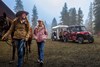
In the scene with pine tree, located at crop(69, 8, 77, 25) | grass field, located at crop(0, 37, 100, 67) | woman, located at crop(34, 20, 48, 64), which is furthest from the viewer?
pine tree, located at crop(69, 8, 77, 25)

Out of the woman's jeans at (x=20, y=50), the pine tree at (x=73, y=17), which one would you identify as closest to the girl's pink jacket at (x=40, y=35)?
the woman's jeans at (x=20, y=50)

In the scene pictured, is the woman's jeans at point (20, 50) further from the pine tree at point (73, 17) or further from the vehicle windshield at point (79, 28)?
the pine tree at point (73, 17)

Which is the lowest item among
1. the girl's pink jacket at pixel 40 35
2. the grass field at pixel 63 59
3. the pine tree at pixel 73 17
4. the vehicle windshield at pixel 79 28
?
the grass field at pixel 63 59

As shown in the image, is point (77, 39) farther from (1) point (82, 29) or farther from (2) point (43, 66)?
(2) point (43, 66)

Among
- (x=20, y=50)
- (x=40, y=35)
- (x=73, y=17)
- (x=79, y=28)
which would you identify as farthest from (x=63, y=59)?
(x=73, y=17)

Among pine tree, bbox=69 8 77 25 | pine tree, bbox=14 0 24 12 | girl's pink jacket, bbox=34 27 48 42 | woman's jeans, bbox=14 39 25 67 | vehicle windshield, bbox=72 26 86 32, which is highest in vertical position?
pine tree, bbox=14 0 24 12

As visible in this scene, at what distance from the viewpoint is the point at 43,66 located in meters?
12.0

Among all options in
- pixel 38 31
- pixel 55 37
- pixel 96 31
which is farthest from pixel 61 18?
pixel 38 31

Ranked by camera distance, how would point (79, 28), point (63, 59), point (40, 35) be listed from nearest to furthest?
point (40, 35) → point (63, 59) → point (79, 28)

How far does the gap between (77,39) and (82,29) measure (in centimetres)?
161

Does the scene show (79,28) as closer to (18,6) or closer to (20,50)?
(20,50)

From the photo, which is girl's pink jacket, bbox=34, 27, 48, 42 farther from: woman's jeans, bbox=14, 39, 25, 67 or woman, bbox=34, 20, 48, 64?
woman's jeans, bbox=14, 39, 25, 67

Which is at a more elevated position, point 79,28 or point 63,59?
point 79,28

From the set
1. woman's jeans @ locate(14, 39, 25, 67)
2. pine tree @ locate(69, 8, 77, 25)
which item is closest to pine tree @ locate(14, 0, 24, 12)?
pine tree @ locate(69, 8, 77, 25)
